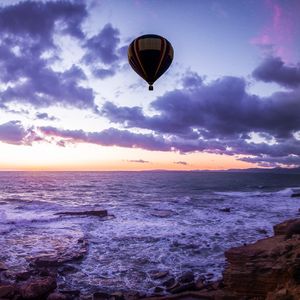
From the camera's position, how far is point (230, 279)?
37.1ft

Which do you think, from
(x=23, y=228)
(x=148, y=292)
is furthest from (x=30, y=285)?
(x=23, y=228)

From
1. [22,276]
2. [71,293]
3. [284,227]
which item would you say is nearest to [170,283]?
[71,293]

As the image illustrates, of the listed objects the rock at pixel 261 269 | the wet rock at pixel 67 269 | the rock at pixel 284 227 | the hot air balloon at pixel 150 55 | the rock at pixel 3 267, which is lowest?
the wet rock at pixel 67 269

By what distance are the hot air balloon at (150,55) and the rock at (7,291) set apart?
1077 centimetres

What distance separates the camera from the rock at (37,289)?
41.9 feet

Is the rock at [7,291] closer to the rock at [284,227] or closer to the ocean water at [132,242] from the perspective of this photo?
the ocean water at [132,242]

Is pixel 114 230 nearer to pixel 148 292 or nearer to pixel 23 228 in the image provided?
pixel 23 228

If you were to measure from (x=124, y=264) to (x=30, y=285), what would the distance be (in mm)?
5724

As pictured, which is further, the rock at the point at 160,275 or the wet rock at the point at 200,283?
the rock at the point at 160,275

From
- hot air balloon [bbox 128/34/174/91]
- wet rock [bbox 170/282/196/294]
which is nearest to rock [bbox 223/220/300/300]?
wet rock [bbox 170/282/196/294]

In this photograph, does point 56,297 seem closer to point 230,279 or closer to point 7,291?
point 7,291

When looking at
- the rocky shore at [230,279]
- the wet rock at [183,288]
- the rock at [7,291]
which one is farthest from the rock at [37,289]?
the wet rock at [183,288]

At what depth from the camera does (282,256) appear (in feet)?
35.6

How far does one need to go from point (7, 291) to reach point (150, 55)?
489 inches
